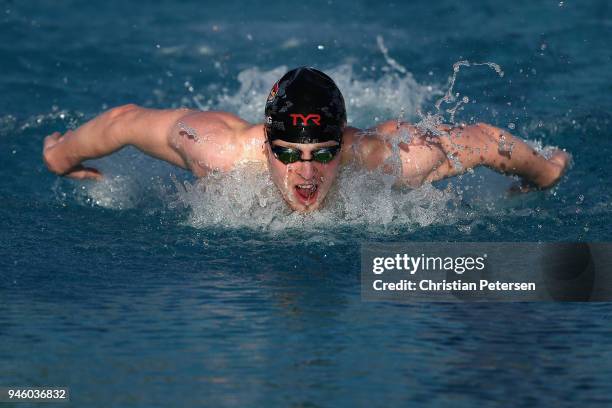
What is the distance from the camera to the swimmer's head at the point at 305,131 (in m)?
5.57

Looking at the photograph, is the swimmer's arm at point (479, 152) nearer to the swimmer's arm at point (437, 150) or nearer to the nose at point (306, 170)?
the swimmer's arm at point (437, 150)

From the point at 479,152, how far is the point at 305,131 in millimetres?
Answer: 1119

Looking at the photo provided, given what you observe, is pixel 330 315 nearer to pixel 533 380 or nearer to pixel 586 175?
pixel 533 380

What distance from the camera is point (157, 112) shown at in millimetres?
6293

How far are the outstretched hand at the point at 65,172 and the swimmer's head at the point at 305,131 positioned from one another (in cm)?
149

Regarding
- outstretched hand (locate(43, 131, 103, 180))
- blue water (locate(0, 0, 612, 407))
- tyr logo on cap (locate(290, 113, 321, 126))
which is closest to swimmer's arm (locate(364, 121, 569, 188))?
blue water (locate(0, 0, 612, 407))

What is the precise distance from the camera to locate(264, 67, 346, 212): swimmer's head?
557 centimetres

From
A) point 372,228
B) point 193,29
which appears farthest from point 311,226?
point 193,29

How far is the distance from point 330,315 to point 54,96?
17.5 feet

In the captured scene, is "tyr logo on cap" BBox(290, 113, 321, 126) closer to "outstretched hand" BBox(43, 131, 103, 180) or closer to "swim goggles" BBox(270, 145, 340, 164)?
"swim goggles" BBox(270, 145, 340, 164)

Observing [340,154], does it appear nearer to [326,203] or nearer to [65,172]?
[326,203]

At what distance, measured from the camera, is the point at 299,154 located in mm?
5613

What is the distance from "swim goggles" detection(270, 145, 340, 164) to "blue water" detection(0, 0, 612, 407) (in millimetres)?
416

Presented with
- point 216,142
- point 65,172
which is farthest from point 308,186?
point 65,172
